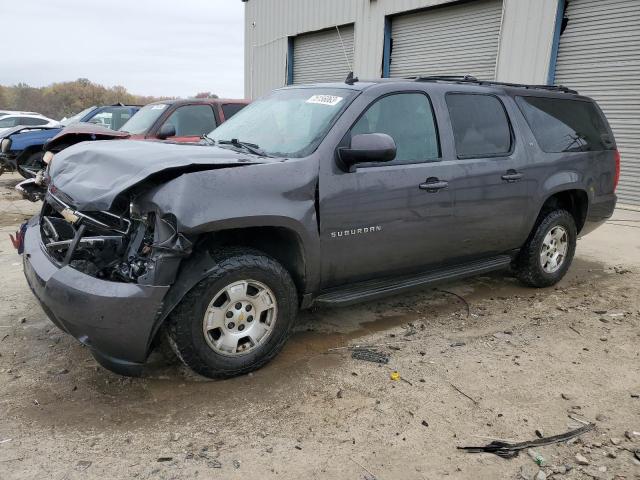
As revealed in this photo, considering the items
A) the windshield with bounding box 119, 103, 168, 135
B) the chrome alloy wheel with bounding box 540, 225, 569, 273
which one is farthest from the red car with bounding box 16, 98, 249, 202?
the chrome alloy wheel with bounding box 540, 225, 569, 273

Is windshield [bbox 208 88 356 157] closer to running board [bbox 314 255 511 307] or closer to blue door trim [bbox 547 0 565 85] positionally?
running board [bbox 314 255 511 307]

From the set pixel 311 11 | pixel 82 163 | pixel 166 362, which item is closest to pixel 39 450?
pixel 166 362

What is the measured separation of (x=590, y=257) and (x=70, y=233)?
19.5 ft

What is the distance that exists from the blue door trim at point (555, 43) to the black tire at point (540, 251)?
5.75 metres

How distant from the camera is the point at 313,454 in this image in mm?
2539

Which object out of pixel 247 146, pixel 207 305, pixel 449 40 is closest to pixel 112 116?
pixel 449 40

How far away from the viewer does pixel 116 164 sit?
10.4ft

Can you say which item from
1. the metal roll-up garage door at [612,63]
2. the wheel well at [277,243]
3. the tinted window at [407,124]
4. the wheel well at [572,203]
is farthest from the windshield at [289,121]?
the metal roll-up garage door at [612,63]

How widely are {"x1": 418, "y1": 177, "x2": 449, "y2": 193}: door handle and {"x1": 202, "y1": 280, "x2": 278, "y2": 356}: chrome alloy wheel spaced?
144cm

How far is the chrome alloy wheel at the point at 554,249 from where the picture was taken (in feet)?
16.6

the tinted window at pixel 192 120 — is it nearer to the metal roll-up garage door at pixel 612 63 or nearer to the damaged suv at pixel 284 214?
the damaged suv at pixel 284 214

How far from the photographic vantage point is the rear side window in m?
4.79

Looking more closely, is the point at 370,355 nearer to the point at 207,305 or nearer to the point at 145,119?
the point at 207,305

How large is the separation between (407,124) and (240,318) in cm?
194
